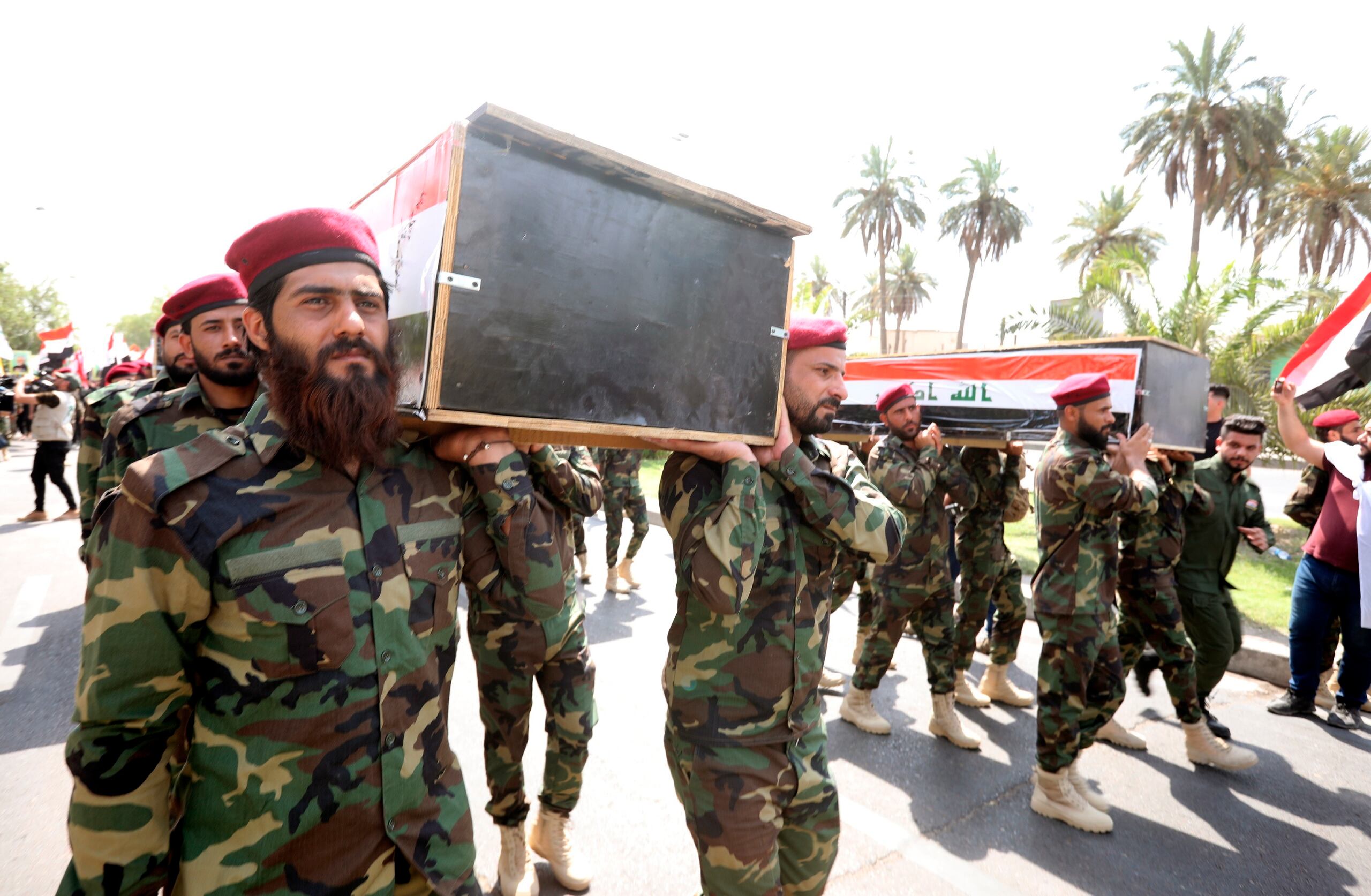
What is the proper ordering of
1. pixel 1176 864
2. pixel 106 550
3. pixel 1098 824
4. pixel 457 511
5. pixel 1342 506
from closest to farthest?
pixel 106 550 < pixel 457 511 < pixel 1176 864 < pixel 1098 824 < pixel 1342 506

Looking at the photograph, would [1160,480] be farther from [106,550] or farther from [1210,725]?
[106,550]

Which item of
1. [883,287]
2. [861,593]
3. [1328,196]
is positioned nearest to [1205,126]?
[1328,196]

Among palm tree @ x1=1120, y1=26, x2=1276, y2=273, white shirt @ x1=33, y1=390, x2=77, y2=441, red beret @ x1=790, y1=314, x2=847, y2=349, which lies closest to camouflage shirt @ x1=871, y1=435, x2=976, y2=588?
red beret @ x1=790, y1=314, x2=847, y2=349

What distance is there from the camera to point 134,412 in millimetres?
2832

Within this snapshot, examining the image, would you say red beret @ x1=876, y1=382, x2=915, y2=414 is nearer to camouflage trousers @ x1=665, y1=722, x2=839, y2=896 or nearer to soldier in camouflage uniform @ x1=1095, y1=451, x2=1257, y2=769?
soldier in camouflage uniform @ x1=1095, y1=451, x2=1257, y2=769

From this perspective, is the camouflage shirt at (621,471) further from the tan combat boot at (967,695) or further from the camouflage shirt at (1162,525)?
the camouflage shirt at (1162,525)

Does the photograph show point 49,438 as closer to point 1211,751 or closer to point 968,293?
point 1211,751

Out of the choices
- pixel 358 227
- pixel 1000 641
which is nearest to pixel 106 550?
pixel 358 227

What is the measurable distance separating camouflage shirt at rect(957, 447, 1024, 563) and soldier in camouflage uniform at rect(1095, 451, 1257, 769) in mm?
824

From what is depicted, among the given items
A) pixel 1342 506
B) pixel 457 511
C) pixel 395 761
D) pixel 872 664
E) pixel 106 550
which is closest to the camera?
pixel 106 550

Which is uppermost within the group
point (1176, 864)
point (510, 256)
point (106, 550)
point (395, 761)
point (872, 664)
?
point (510, 256)

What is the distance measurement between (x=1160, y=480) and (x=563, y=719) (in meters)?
3.84

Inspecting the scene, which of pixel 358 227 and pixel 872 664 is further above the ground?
pixel 358 227

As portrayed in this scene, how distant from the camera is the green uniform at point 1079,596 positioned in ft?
11.4
